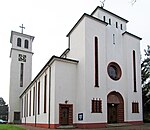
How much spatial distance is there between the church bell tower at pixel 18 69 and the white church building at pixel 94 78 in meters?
17.5

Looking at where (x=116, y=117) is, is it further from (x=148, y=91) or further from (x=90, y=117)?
(x=148, y=91)

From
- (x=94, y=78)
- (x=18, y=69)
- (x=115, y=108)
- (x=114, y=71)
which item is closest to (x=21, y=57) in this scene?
(x=18, y=69)

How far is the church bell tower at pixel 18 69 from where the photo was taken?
48.9 meters

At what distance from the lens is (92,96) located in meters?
24.2

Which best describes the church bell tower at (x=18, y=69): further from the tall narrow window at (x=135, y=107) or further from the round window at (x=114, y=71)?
the tall narrow window at (x=135, y=107)

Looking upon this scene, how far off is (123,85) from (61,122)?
31.6 feet

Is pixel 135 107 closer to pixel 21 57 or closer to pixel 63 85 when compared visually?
pixel 63 85

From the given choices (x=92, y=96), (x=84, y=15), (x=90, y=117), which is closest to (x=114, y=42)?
(x=84, y=15)

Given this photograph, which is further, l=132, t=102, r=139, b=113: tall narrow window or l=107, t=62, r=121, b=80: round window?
l=132, t=102, r=139, b=113: tall narrow window

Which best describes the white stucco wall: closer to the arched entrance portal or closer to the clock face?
the arched entrance portal

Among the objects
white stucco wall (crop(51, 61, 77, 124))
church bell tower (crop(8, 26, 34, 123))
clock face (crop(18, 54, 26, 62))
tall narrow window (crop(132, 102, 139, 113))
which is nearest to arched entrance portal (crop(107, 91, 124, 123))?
tall narrow window (crop(132, 102, 139, 113))

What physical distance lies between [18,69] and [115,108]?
92.4 feet

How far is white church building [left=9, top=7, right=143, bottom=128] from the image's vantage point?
2391cm

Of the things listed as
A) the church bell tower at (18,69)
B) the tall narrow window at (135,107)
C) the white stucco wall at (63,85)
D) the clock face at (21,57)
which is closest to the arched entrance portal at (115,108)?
the tall narrow window at (135,107)
